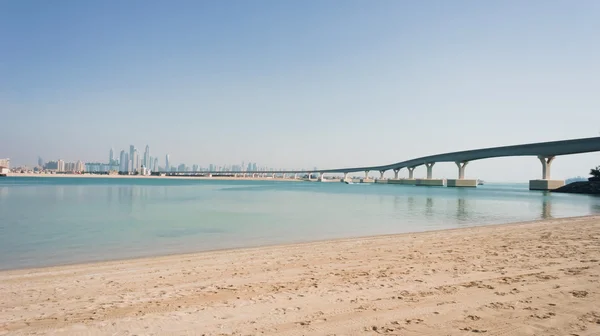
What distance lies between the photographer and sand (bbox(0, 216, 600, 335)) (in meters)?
4.36

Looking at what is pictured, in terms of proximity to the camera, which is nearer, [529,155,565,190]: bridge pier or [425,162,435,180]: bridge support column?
[529,155,565,190]: bridge pier

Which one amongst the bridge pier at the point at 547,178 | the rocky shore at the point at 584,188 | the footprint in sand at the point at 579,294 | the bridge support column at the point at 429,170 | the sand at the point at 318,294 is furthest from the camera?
the bridge support column at the point at 429,170

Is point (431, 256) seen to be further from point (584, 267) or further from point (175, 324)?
Answer: point (175, 324)

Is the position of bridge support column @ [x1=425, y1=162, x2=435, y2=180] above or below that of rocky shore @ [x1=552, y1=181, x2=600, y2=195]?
above

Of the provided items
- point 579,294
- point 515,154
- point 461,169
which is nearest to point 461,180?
point 461,169

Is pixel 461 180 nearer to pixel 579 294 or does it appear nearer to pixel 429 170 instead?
pixel 429 170

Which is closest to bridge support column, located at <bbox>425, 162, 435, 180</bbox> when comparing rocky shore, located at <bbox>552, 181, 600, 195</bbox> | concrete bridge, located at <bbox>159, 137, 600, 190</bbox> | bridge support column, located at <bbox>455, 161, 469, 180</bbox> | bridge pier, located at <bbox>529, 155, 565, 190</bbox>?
concrete bridge, located at <bbox>159, 137, 600, 190</bbox>

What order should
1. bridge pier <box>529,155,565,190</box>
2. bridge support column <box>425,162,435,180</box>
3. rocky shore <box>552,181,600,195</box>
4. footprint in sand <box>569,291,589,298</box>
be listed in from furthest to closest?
bridge support column <box>425,162,435,180</box>
bridge pier <box>529,155,565,190</box>
rocky shore <box>552,181,600,195</box>
footprint in sand <box>569,291,589,298</box>

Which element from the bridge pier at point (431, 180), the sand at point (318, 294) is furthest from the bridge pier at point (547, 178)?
the sand at point (318, 294)

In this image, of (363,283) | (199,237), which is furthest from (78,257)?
(363,283)

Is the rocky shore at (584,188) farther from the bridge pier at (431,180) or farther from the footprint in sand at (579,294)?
the footprint in sand at (579,294)

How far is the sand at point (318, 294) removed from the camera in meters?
4.36

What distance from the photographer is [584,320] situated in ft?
14.5

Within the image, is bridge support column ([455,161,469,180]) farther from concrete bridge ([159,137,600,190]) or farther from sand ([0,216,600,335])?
sand ([0,216,600,335])
